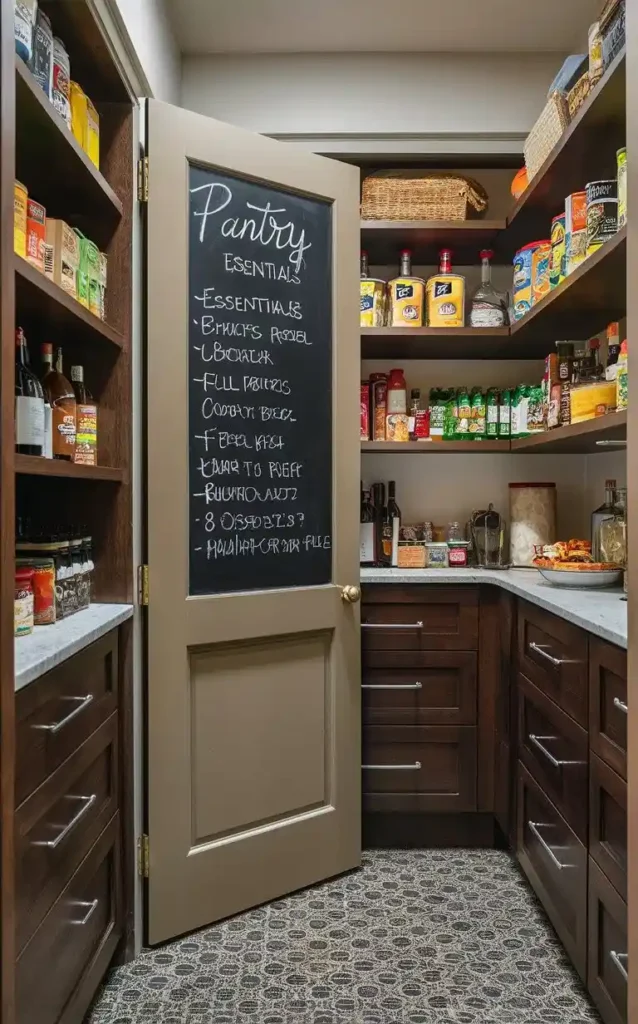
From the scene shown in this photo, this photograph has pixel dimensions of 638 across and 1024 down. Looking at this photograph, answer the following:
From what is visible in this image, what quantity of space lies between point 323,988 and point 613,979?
651mm

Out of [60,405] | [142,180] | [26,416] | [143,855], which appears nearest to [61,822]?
[143,855]

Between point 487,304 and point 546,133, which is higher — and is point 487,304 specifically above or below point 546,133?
below

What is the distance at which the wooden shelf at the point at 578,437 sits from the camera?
1.90m

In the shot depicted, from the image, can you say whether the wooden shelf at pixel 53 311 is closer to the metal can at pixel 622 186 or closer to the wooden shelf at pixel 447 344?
the wooden shelf at pixel 447 344

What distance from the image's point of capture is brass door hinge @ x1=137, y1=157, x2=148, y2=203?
1.90m

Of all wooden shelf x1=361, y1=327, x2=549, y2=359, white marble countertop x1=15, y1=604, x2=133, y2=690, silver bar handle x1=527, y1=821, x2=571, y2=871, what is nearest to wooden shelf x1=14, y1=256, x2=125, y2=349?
white marble countertop x1=15, y1=604, x2=133, y2=690

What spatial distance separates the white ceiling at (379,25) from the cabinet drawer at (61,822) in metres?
2.24

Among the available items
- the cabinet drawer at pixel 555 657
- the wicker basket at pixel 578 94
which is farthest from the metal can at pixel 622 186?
the cabinet drawer at pixel 555 657

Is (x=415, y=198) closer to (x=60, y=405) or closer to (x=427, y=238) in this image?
(x=427, y=238)

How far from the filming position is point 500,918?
204cm

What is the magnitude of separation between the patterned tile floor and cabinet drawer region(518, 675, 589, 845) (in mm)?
388

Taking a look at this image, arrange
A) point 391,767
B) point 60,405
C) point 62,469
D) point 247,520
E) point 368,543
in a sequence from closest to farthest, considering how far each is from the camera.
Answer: point 62,469, point 60,405, point 247,520, point 391,767, point 368,543

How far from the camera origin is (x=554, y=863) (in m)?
1.86

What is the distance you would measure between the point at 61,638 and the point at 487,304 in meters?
1.97
